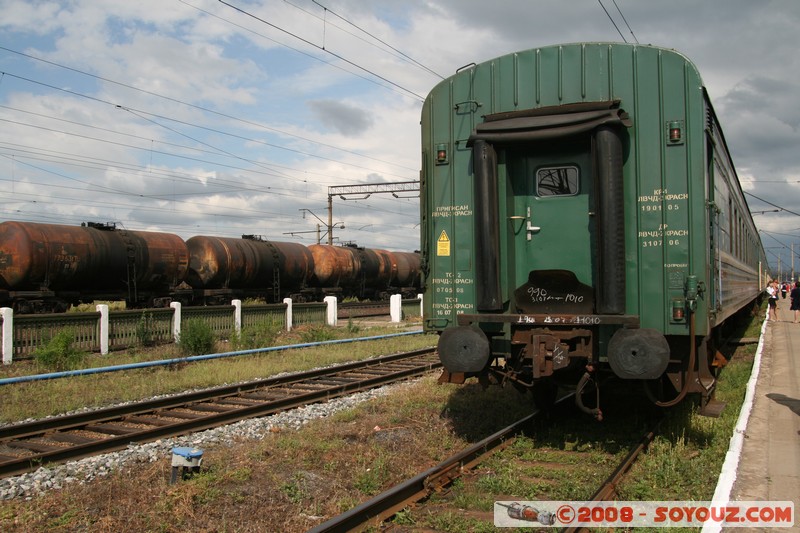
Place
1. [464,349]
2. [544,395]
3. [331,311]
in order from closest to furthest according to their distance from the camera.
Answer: [464,349] < [544,395] < [331,311]

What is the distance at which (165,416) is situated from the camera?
9188 mm

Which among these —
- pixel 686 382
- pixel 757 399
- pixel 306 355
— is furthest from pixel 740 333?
pixel 686 382

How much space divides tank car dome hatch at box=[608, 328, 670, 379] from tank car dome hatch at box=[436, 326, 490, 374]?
1168mm

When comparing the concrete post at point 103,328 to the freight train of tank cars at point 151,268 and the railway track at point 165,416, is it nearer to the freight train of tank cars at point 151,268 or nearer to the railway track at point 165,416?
the freight train of tank cars at point 151,268

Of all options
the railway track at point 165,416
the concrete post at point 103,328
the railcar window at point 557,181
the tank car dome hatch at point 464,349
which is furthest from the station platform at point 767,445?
the concrete post at point 103,328

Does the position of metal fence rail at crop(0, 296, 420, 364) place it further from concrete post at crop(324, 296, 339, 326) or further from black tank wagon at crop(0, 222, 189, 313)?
black tank wagon at crop(0, 222, 189, 313)

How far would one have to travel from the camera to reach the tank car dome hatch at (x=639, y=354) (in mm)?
5629

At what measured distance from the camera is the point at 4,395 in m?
10.1

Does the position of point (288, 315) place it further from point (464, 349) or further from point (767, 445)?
point (767, 445)

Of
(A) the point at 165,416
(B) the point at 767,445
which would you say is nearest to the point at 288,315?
(A) the point at 165,416

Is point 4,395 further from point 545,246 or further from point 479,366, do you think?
point 545,246

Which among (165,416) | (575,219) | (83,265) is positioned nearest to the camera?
(575,219)

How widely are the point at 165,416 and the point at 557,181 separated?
6315 millimetres

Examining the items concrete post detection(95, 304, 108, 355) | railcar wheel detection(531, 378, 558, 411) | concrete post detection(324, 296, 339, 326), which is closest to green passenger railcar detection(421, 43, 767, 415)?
railcar wheel detection(531, 378, 558, 411)
